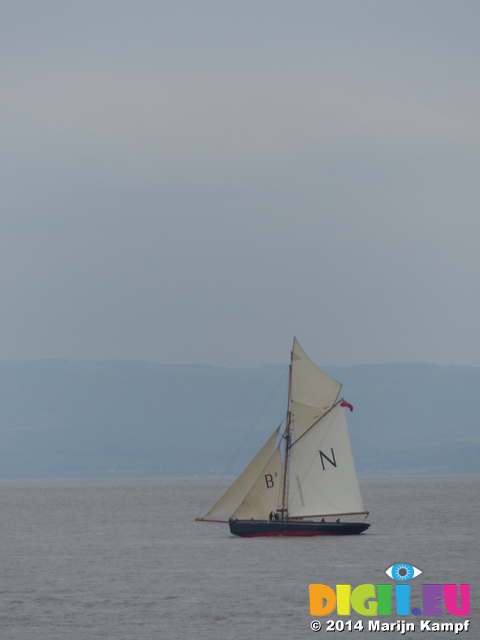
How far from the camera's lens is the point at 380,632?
4512 cm

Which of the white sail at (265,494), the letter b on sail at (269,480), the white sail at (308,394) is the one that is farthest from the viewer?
the white sail at (308,394)

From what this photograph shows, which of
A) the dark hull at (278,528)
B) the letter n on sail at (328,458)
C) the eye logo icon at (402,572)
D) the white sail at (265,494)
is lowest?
the eye logo icon at (402,572)

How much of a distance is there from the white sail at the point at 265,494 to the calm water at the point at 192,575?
83.8 inches

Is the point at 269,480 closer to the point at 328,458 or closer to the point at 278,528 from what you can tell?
the point at 328,458

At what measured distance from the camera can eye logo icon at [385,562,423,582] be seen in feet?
203

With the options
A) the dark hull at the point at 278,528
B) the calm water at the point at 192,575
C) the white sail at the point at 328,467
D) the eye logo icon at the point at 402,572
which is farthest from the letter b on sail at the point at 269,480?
the eye logo icon at the point at 402,572

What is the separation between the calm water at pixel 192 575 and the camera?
155 feet

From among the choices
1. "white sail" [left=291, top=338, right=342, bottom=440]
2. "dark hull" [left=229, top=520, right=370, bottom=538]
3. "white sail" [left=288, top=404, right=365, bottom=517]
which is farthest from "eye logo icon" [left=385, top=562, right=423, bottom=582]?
"white sail" [left=291, top=338, right=342, bottom=440]

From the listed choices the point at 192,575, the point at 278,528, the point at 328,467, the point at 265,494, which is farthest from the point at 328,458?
the point at 192,575

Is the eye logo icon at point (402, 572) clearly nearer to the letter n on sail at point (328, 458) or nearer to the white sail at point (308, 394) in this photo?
the letter n on sail at point (328, 458)

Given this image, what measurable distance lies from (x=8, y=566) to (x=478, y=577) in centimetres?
2941

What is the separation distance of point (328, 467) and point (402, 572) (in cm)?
1467

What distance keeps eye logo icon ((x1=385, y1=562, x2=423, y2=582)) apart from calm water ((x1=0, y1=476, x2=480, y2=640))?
594 millimetres

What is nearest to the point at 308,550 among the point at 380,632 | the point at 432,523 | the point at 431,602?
the point at 431,602
